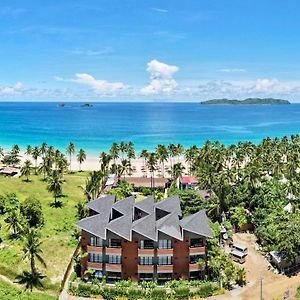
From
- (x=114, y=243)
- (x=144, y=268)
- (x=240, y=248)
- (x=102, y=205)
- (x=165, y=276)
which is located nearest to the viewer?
(x=144, y=268)

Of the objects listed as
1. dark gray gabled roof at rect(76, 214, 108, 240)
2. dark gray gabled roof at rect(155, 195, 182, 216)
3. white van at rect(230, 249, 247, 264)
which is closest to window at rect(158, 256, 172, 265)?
dark gray gabled roof at rect(76, 214, 108, 240)

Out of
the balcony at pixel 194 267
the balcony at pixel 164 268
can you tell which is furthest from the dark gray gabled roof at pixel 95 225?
the balcony at pixel 194 267

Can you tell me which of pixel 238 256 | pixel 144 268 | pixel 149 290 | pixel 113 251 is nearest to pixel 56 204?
pixel 113 251

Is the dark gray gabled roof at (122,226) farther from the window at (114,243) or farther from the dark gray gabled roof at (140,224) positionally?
the window at (114,243)

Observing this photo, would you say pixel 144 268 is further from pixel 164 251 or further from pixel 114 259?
pixel 114 259

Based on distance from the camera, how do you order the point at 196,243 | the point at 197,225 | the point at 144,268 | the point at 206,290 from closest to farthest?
1. the point at 206,290
2. the point at 144,268
3. the point at 196,243
4. the point at 197,225

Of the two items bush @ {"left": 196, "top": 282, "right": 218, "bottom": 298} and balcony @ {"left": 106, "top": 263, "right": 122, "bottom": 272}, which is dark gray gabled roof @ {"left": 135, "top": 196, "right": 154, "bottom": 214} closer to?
balcony @ {"left": 106, "top": 263, "right": 122, "bottom": 272}

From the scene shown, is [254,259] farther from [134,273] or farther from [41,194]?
[41,194]
